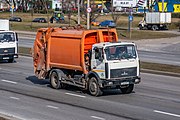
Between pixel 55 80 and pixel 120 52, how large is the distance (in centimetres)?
374

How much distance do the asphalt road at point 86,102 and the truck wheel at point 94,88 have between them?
0.21 meters

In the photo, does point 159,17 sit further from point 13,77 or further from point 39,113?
point 39,113

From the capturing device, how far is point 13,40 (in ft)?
113

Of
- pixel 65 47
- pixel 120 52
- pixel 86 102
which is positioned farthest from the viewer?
pixel 65 47

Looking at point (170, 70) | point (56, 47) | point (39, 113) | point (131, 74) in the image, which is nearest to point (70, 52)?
point (56, 47)

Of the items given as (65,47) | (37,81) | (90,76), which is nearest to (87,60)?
(90,76)

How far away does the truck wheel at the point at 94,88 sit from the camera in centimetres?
2033

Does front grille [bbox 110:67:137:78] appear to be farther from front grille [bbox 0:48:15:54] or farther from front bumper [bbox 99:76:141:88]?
front grille [bbox 0:48:15:54]

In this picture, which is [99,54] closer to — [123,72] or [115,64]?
[115,64]

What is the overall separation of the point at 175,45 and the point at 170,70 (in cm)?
2456

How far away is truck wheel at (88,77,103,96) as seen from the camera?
20328mm

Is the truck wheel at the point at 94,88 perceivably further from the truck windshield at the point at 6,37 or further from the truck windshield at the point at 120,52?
the truck windshield at the point at 6,37

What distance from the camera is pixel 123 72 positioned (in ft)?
66.5

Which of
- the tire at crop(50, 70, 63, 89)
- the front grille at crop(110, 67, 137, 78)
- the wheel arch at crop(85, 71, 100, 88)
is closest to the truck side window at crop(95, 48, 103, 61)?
the wheel arch at crop(85, 71, 100, 88)
